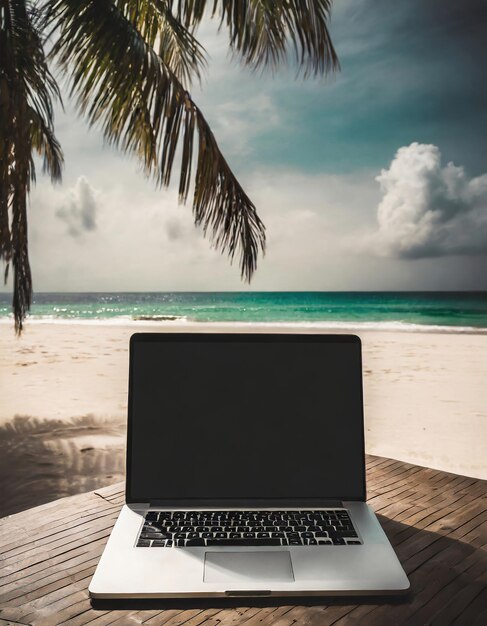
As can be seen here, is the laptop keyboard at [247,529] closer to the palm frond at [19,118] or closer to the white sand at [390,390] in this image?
the palm frond at [19,118]

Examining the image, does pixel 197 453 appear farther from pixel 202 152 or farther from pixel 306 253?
pixel 306 253

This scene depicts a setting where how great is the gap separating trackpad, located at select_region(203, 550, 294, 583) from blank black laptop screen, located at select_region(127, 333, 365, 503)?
0.51ft

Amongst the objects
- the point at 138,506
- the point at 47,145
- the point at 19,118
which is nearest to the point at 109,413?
the point at 47,145

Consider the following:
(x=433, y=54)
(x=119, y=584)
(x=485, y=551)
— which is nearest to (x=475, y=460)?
(x=485, y=551)

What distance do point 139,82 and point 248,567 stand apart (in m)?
2.26

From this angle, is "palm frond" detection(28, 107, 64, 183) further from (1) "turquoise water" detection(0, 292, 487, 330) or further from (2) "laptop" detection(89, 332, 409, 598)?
(1) "turquoise water" detection(0, 292, 487, 330)

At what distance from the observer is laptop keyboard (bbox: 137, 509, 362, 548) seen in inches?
29.6

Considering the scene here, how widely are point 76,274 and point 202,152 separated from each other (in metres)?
22.2

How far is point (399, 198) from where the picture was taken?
1905 cm

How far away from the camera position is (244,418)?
0.90 meters

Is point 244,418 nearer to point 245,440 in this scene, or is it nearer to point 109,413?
point 245,440

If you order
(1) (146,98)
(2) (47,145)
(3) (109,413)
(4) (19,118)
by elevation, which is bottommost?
(3) (109,413)

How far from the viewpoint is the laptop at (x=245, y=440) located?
815 mm

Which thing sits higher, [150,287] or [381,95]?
[381,95]
